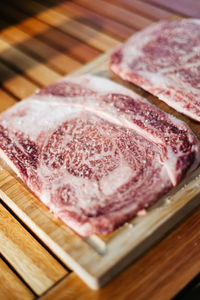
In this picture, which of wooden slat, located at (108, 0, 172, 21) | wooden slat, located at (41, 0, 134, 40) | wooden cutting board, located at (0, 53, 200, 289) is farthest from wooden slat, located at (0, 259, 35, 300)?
wooden slat, located at (108, 0, 172, 21)

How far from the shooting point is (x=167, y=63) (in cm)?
162

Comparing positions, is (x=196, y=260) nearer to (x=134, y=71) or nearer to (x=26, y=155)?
(x=26, y=155)

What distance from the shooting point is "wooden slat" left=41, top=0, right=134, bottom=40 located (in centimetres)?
210

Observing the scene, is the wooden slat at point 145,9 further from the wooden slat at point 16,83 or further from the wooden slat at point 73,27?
the wooden slat at point 16,83

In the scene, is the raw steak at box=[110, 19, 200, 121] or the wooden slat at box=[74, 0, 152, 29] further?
the wooden slat at box=[74, 0, 152, 29]

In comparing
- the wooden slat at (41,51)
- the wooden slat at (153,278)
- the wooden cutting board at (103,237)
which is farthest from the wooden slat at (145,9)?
the wooden slat at (153,278)

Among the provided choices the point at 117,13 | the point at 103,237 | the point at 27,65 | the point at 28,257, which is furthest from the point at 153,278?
the point at 117,13

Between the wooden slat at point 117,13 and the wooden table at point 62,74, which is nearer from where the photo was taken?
the wooden table at point 62,74

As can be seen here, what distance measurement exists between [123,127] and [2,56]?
100 cm

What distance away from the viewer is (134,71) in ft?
5.25

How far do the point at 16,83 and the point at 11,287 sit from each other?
41.6 inches

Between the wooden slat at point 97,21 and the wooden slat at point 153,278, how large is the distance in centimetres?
133

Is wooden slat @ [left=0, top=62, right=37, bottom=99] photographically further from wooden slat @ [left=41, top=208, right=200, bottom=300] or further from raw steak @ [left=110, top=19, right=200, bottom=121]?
wooden slat @ [left=41, top=208, right=200, bottom=300]

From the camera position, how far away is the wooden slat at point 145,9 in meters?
2.18
